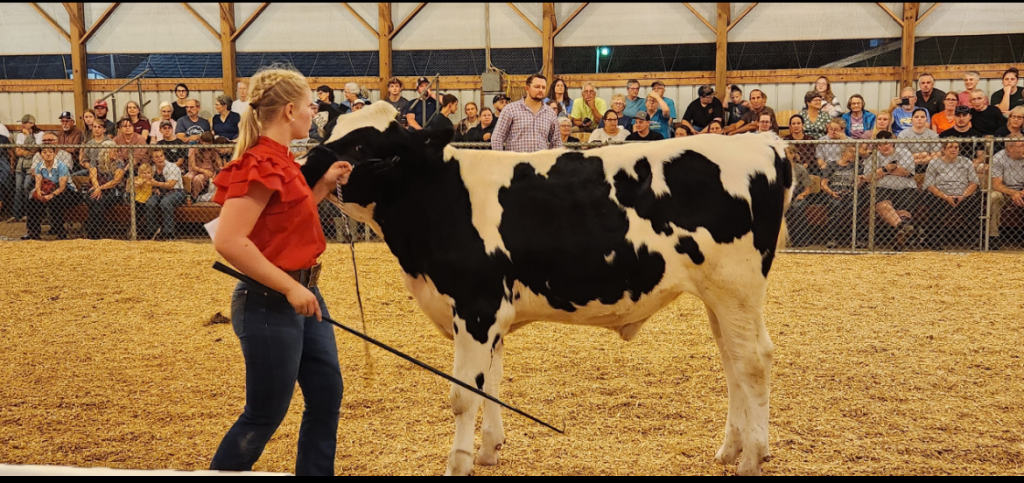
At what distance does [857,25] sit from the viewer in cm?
1519

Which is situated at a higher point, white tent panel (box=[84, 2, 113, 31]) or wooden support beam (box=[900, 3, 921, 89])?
white tent panel (box=[84, 2, 113, 31])

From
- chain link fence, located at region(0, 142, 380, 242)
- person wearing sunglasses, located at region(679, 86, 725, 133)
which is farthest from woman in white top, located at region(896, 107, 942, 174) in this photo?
chain link fence, located at region(0, 142, 380, 242)

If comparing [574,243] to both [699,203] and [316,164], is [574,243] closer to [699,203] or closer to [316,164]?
[699,203]

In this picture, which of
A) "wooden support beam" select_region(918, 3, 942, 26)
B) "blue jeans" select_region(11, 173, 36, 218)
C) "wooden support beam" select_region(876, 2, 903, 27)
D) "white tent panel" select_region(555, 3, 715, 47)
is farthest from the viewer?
"white tent panel" select_region(555, 3, 715, 47)

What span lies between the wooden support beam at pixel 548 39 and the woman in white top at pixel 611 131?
5.01 metres

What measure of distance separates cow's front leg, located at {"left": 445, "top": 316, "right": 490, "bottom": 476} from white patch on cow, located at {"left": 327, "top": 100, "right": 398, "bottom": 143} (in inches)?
35.6

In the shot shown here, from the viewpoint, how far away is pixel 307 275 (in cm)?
294

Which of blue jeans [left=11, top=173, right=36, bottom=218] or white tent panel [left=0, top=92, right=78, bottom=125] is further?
white tent panel [left=0, top=92, right=78, bottom=125]

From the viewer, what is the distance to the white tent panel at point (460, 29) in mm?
16344

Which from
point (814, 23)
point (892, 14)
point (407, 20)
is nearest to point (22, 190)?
point (407, 20)

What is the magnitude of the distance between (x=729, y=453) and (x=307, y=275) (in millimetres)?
2120

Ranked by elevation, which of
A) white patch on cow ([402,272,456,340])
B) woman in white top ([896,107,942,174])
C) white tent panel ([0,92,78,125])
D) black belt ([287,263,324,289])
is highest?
white tent panel ([0,92,78,125])

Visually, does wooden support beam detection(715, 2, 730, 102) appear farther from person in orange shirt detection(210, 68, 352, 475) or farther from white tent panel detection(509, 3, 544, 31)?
person in orange shirt detection(210, 68, 352, 475)

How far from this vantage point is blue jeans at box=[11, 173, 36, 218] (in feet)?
38.5
